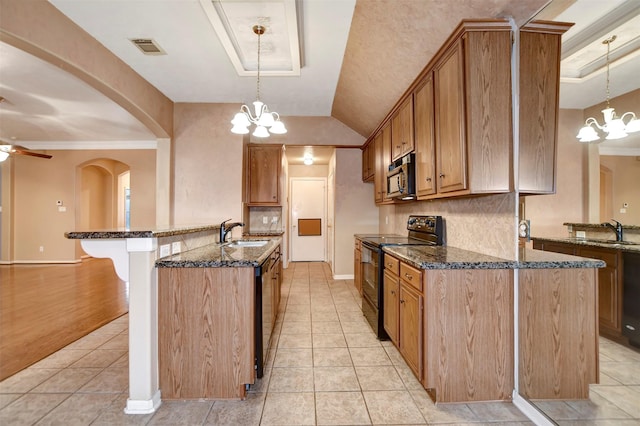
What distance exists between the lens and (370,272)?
308cm

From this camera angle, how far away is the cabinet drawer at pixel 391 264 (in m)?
2.31

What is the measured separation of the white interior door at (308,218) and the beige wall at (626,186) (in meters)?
5.83

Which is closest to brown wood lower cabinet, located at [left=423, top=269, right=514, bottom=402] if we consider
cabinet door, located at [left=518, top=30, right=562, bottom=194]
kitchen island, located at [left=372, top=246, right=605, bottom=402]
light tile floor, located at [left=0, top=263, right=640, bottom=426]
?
kitchen island, located at [left=372, top=246, right=605, bottom=402]

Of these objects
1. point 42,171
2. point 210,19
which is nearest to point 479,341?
point 210,19

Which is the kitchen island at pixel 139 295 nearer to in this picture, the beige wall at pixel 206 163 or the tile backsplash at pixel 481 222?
the tile backsplash at pixel 481 222

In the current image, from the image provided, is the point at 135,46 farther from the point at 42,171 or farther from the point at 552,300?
the point at 42,171

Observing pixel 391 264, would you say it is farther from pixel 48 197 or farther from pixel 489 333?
pixel 48 197

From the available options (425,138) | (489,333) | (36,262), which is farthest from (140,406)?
(36,262)

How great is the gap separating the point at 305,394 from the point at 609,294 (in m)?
1.84

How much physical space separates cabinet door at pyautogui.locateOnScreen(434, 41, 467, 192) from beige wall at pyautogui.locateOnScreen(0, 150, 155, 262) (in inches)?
253

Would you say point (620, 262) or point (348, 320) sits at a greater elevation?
point (620, 262)

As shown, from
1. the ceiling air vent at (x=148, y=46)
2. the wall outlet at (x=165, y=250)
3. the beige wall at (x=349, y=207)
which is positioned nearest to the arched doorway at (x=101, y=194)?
the ceiling air vent at (x=148, y=46)

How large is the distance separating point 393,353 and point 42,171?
852cm

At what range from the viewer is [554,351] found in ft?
5.43
